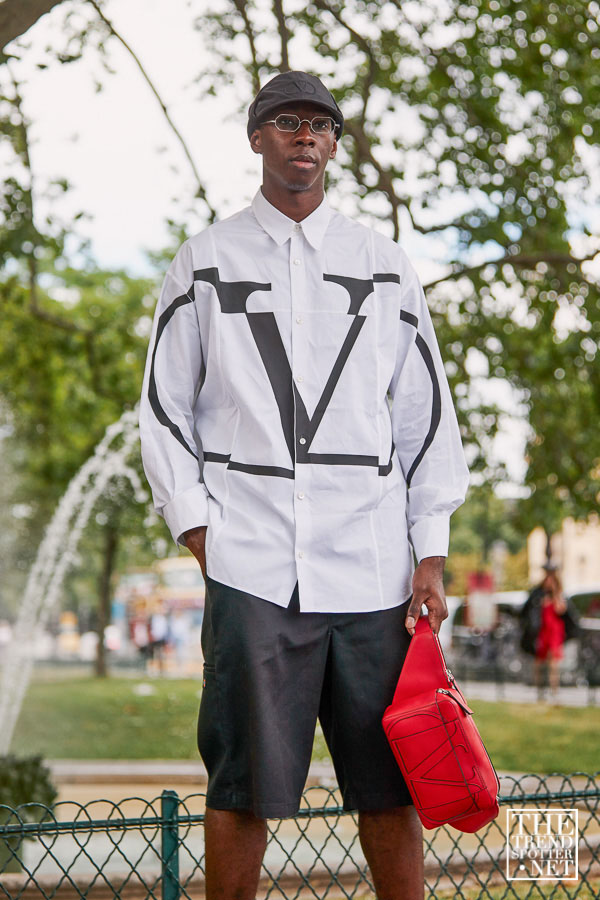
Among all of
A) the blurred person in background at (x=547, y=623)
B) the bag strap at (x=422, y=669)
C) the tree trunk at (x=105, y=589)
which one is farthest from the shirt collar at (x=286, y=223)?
the tree trunk at (x=105, y=589)

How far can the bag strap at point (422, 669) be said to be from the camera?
2902 millimetres

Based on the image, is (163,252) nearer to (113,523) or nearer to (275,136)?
(113,523)

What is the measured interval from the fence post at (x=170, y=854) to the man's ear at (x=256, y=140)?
212 centimetres

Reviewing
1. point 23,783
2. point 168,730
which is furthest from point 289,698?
point 168,730

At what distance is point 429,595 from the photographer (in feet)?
9.79

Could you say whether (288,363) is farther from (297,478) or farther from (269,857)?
(269,857)

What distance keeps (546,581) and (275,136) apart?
1572cm

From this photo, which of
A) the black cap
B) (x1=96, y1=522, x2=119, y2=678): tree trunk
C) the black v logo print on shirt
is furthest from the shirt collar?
(x1=96, y1=522, x2=119, y2=678): tree trunk

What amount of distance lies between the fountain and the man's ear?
9176mm

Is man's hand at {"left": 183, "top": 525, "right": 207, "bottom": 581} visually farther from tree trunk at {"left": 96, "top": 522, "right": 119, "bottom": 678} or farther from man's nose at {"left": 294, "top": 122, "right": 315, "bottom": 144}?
tree trunk at {"left": 96, "top": 522, "right": 119, "bottom": 678}

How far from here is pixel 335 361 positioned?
305cm

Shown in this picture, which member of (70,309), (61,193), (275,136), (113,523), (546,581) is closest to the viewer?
(275,136)

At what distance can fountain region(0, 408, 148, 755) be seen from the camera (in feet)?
56.6

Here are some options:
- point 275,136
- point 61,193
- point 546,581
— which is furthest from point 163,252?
point 275,136
